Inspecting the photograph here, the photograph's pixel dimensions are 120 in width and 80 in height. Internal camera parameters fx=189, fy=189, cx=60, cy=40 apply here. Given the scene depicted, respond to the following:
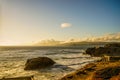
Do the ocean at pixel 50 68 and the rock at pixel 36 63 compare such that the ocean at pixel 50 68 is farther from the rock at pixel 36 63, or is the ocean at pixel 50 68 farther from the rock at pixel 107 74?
the rock at pixel 107 74

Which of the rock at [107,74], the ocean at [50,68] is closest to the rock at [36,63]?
the ocean at [50,68]

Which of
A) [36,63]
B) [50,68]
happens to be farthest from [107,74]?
[36,63]

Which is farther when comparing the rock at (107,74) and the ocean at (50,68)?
the ocean at (50,68)

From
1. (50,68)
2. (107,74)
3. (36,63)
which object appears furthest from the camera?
(36,63)

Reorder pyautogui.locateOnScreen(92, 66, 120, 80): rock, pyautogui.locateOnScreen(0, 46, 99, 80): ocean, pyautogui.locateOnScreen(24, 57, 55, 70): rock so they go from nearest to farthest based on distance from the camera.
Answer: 1. pyautogui.locateOnScreen(92, 66, 120, 80): rock
2. pyautogui.locateOnScreen(0, 46, 99, 80): ocean
3. pyautogui.locateOnScreen(24, 57, 55, 70): rock

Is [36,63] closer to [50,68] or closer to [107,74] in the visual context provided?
[50,68]

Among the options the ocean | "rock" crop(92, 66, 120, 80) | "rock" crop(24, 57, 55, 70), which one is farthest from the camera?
"rock" crop(24, 57, 55, 70)

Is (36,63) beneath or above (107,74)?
beneath

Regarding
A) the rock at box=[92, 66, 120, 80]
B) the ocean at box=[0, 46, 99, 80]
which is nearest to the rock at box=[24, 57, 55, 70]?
the ocean at box=[0, 46, 99, 80]

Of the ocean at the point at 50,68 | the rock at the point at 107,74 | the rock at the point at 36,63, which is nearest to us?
the rock at the point at 107,74

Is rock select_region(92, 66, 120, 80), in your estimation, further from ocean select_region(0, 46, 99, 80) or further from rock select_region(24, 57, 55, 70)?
rock select_region(24, 57, 55, 70)

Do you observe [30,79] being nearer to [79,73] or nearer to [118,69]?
[79,73]

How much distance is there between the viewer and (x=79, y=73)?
16.6 m

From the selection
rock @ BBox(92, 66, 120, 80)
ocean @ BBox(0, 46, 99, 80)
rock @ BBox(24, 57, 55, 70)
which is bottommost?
ocean @ BBox(0, 46, 99, 80)
